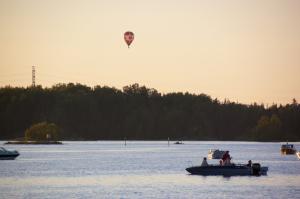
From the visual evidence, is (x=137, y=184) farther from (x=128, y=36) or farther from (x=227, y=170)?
(x=128, y=36)

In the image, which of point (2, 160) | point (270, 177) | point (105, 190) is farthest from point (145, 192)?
point (2, 160)

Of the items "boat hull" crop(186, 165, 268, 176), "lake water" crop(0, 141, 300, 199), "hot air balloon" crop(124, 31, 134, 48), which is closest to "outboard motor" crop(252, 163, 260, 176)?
"boat hull" crop(186, 165, 268, 176)

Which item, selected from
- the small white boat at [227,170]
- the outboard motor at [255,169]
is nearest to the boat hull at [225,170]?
the small white boat at [227,170]

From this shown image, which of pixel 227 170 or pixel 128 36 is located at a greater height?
pixel 128 36

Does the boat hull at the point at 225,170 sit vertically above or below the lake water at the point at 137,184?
above

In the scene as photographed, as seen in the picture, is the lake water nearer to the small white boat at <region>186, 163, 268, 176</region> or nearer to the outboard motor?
the small white boat at <region>186, 163, 268, 176</region>

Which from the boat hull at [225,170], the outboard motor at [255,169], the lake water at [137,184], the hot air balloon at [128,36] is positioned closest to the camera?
the lake water at [137,184]

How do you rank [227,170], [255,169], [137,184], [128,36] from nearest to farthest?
[137,184] < [227,170] < [255,169] < [128,36]

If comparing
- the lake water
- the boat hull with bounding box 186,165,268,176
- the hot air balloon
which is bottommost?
the lake water

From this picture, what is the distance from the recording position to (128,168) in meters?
122

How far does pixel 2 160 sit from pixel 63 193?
206ft

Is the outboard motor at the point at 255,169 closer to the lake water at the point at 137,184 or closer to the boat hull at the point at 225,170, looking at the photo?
the boat hull at the point at 225,170

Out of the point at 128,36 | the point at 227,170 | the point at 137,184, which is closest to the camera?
A: the point at 137,184

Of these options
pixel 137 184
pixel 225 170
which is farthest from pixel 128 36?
pixel 137 184
